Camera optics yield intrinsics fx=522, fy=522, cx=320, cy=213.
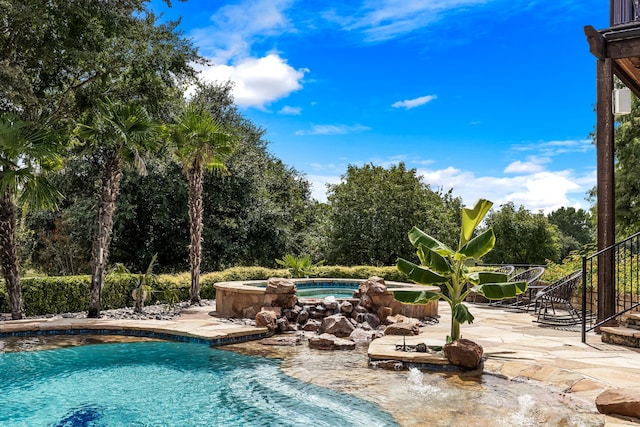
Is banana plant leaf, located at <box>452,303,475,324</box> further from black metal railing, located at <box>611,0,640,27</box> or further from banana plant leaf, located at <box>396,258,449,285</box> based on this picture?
black metal railing, located at <box>611,0,640,27</box>

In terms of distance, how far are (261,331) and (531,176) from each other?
1203 inches

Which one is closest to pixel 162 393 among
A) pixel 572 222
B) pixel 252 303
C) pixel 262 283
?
pixel 252 303

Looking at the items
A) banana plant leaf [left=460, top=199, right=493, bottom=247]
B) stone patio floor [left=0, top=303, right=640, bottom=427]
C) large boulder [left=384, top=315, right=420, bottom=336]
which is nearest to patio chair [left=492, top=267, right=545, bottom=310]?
stone patio floor [left=0, top=303, right=640, bottom=427]

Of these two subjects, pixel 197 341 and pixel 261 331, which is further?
pixel 261 331

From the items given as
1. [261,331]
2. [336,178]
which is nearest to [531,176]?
[336,178]

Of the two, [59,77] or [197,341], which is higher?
[59,77]

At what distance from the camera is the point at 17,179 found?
10.8 metres

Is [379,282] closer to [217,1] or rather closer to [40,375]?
[40,375]

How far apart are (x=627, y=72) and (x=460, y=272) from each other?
19.4 feet

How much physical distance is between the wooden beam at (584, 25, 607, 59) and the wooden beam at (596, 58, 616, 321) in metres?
0.16

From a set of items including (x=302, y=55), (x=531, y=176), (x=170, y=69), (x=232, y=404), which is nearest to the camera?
(x=232, y=404)

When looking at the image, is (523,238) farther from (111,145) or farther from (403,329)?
(111,145)

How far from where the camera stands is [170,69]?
13.6 meters

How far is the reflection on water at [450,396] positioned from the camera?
524 centimetres
